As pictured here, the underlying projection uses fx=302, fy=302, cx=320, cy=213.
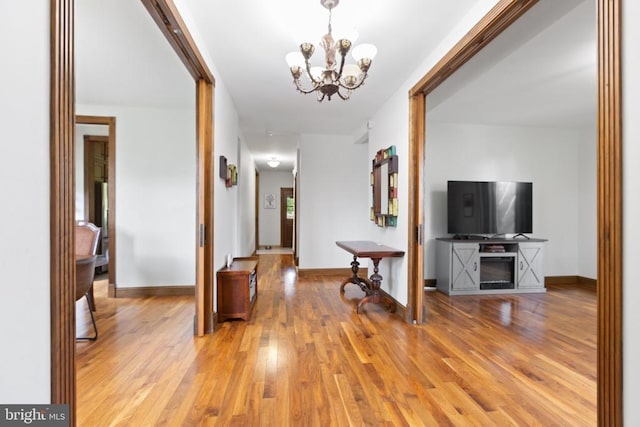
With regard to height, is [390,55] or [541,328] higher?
[390,55]

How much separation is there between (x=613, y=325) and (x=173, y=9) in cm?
266

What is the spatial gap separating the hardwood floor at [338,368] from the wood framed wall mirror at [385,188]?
1.12m

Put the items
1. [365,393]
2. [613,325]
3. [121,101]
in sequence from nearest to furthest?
[613,325] < [365,393] < [121,101]

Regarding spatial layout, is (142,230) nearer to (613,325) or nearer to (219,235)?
(219,235)

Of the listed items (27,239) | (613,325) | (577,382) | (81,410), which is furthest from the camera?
(577,382)

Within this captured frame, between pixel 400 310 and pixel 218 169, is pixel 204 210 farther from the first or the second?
pixel 400 310

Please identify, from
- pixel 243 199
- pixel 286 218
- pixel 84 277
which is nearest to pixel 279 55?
pixel 84 277

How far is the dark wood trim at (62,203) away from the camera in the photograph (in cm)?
91

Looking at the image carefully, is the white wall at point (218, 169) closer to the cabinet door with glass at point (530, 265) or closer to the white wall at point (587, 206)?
the cabinet door with glass at point (530, 265)

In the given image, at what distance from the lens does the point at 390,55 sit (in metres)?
2.73

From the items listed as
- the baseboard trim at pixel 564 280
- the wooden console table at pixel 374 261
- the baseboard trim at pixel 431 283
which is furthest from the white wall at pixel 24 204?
the baseboard trim at pixel 564 280

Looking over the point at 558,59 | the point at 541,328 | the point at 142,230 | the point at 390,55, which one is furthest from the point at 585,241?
the point at 142,230

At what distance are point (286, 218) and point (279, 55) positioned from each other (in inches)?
300

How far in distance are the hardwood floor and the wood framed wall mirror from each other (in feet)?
3.68
